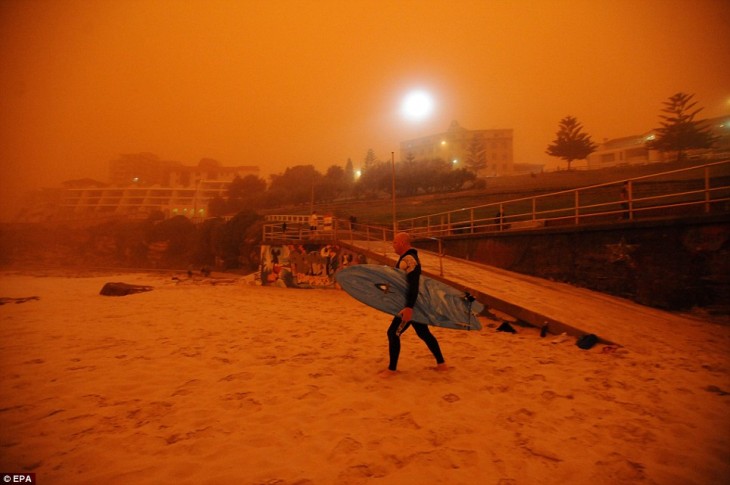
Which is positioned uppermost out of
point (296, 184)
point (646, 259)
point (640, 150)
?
point (640, 150)

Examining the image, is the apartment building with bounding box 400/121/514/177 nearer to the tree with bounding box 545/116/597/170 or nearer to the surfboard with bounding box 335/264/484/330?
the tree with bounding box 545/116/597/170

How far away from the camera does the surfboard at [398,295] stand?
4.21 metres

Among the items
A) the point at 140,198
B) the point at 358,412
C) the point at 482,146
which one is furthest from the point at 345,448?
the point at 140,198

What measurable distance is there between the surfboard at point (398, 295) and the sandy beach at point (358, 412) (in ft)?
2.39

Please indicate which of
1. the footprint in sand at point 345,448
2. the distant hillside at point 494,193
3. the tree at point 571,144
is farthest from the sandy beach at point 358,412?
the tree at point 571,144

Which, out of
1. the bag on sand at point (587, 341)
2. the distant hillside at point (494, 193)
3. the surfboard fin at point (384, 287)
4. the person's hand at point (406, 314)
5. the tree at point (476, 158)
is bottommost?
the bag on sand at point (587, 341)

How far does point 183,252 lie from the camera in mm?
52844

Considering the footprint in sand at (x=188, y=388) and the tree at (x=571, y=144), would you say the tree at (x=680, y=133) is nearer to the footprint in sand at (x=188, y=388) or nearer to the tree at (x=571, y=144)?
the tree at (x=571, y=144)

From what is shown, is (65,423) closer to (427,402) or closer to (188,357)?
(188,357)

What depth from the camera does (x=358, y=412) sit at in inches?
132

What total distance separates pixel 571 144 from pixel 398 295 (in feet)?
196

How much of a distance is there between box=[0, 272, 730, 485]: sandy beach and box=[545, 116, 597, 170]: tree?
5456 cm

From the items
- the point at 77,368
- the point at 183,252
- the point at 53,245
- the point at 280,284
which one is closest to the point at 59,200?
the point at 53,245

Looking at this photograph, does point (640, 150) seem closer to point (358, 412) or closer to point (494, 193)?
point (494, 193)
